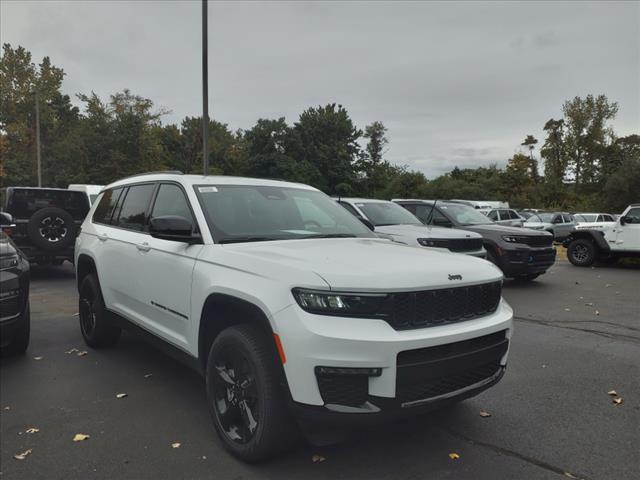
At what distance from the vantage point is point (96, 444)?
333 cm

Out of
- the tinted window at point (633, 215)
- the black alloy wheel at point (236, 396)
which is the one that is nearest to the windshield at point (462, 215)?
the tinted window at point (633, 215)

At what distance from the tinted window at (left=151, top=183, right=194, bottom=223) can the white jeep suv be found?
0.05 ft

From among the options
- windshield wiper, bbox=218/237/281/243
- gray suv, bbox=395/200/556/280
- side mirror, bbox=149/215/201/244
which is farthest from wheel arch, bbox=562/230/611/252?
side mirror, bbox=149/215/201/244

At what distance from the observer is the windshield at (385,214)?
944cm

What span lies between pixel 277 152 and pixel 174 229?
44473mm

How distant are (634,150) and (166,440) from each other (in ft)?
222

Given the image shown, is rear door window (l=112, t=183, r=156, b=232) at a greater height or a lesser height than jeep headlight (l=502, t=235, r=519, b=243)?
greater

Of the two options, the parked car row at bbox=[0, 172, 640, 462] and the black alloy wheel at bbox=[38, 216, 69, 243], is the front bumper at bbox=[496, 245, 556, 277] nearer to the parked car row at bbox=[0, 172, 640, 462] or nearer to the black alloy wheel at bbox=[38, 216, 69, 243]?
the parked car row at bbox=[0, 172, 640, 462]

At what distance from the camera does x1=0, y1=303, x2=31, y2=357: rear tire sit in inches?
197

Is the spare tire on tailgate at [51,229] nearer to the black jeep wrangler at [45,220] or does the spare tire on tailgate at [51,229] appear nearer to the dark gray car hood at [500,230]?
the black jeep wrangler at [45,220]

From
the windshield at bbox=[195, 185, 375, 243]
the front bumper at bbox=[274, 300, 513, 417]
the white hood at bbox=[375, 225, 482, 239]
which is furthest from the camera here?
the white hood at bbox=[375, 225, 482, 239]

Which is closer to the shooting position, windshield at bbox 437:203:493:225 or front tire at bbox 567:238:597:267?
windshield at bbox 437:203:493:225

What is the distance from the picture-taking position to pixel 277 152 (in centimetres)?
4703

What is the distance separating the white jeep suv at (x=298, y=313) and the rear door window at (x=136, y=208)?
0.27m
